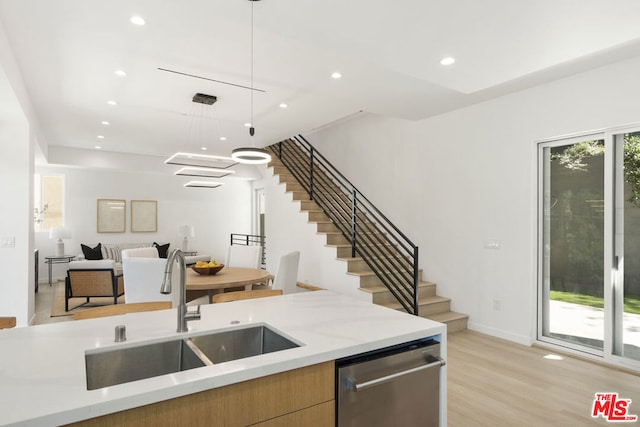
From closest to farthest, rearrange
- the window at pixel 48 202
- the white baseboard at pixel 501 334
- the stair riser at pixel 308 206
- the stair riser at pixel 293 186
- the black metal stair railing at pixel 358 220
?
the white baseboard at pixel 501 334, the black metal stair railing at pixel 358 220, the stair riser at pixel 308 206, the stair riser at pixel 293 186, the window at pixel 48 202

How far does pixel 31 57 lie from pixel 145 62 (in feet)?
3.27

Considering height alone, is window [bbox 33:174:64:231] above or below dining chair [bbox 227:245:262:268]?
above

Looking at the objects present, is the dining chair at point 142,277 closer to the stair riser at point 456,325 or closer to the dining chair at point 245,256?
the dining chair at point 245,256

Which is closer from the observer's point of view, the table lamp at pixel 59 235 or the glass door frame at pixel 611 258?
the glass door frame at pixel 611 258

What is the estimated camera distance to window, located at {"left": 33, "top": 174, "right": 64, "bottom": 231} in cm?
827

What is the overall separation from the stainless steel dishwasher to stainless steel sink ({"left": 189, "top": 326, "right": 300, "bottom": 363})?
300 mm

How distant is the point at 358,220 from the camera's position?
661 centimetres

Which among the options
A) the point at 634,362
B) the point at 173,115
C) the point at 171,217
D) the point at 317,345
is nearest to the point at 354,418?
the point at 317,345

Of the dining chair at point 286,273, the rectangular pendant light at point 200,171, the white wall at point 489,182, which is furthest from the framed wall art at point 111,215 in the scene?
the white wall at point 489,182

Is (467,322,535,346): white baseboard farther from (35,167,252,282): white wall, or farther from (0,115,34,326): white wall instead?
(35,167,252,282): white wall

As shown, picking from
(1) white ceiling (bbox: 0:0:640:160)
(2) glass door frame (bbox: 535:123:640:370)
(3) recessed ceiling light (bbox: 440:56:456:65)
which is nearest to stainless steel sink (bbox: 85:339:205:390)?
(1) white ceiling (bbox: 0:0:640:160)

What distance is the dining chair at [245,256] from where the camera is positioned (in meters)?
5.51

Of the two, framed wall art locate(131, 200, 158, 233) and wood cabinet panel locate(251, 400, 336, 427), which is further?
framed wall art locate(131, 200, 158, 233)

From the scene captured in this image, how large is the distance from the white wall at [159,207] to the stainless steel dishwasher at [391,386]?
915cm
